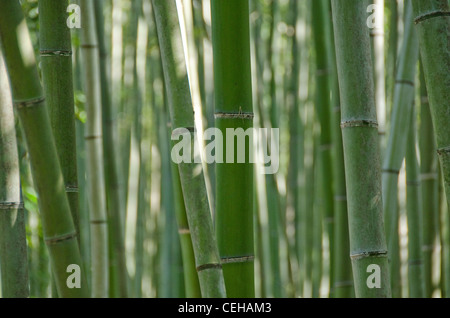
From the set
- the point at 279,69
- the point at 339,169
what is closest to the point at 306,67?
the point at 279,69

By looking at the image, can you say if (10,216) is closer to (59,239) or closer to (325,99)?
(59,239)

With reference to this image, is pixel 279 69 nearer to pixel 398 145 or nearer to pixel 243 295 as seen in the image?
pixel 398 145

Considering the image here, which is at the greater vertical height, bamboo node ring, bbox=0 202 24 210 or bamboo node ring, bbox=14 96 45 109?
bamboo node ring, bbox=14 96 45 109

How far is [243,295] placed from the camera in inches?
32.6

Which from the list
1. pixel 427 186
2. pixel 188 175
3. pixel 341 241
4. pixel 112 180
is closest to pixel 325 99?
pixel 427 186

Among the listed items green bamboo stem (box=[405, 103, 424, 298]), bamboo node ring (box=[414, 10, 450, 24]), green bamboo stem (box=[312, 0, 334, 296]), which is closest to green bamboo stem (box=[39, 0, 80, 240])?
bamboo node ring (box=[414, 10, 450, 24])

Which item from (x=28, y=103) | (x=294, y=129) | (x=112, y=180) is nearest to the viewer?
(x=28, y=103)

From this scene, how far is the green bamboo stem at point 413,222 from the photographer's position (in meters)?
1.60

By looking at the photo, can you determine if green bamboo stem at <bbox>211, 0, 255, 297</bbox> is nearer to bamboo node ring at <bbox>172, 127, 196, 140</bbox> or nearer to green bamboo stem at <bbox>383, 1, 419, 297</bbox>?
bamboo node ring at <bbox>172, 127, 196, 140</bbox>

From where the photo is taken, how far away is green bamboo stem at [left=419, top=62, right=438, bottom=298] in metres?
1.59

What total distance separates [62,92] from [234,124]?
10.8 inches

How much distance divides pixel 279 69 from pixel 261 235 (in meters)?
1.62

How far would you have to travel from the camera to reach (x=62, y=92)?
918 mm

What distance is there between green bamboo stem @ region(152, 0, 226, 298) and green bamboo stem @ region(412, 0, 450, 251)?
29 centimetres
